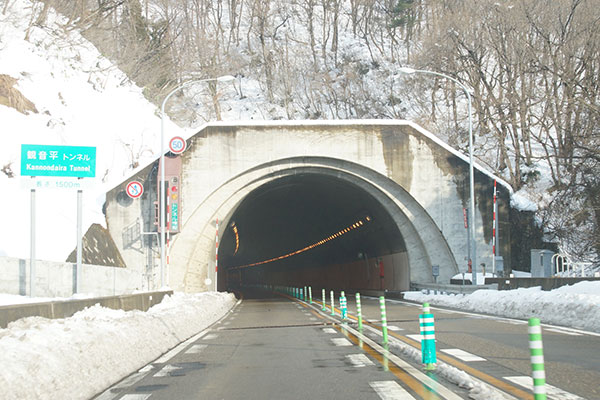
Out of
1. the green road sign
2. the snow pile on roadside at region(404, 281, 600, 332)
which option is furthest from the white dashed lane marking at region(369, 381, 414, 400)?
the green road sign

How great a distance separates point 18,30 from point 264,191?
2000 cm

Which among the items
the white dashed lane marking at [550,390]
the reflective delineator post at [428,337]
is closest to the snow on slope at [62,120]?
the reflective delineator post at [428,337]

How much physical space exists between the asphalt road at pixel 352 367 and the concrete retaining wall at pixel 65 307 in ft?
6.67

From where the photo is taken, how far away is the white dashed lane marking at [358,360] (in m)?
10.7

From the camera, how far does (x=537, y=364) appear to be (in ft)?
18.2

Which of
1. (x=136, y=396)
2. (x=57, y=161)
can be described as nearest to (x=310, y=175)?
(x=57, y=161)

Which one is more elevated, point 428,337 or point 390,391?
point 428,337

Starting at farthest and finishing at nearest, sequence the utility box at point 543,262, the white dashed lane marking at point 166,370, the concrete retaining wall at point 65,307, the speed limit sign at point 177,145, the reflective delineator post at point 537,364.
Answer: the speed limit sign at point 177,145 → the utility box at point 543,262 → the concrete retaining wall at point 65,307 → the white dashed lane marking at point 166,370 → the reflective delineator post at point 537,364

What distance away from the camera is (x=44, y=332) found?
31.5 ft

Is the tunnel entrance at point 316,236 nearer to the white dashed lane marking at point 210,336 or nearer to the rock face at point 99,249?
the rock face at point 99,249

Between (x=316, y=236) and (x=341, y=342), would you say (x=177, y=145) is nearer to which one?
(x=341, y=342)

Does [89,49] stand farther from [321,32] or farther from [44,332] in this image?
[44,332]

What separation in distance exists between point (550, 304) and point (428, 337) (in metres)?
10.3

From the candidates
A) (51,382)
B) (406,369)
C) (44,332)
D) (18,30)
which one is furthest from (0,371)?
(18,30)
